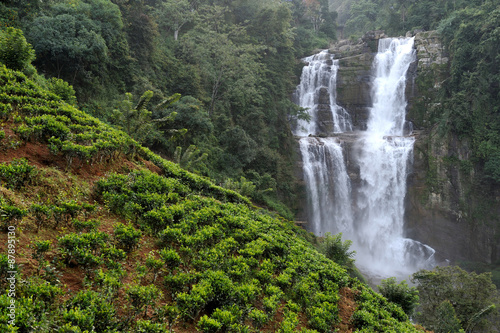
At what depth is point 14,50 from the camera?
689 centimetres

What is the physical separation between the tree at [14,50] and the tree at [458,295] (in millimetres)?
15378

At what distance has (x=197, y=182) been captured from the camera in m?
7.72

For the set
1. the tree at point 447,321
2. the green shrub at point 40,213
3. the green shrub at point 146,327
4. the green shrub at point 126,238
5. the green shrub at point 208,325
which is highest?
the green shrub at point 40,213

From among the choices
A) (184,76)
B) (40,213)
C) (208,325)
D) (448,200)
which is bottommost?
(448,200)

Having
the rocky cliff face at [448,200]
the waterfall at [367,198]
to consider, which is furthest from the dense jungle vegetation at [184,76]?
the rocky cliff face at [448,200]

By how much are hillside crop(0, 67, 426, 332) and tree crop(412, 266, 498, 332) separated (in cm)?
669

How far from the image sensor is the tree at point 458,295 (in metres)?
10.8

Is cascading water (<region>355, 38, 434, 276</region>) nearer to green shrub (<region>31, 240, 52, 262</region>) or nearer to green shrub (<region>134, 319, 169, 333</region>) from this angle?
green shrub (<region>134, 319, 169, 333</region>)

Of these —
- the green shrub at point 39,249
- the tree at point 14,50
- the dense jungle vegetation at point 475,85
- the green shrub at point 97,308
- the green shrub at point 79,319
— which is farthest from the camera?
the dense jungle vegetation at point 475,85

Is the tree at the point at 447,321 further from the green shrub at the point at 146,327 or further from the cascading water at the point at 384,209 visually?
the green shrub at the point at 146,327

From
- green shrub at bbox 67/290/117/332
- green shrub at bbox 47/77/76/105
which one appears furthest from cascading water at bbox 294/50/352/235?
green shrub at bbox 67/290/117/332

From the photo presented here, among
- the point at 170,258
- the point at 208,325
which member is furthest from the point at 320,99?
the point at 208,325

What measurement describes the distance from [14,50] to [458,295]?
16.9m

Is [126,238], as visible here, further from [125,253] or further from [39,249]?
[39,249]
